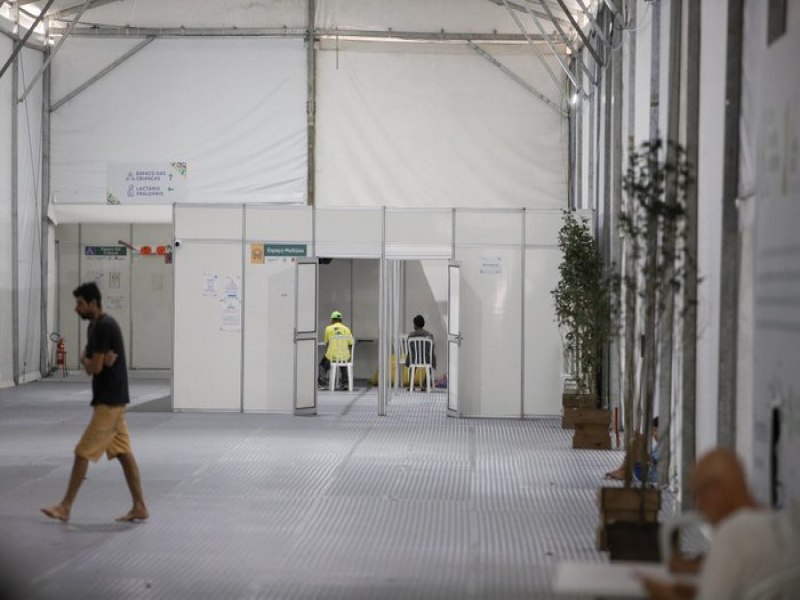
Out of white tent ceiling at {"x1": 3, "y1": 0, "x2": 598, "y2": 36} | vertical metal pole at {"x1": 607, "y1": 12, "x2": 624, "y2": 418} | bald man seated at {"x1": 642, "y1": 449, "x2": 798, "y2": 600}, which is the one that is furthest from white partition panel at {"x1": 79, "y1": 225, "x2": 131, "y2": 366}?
bald man seated at {"x1": 642, "y1": 449, "x2": 798, "y2": 600}

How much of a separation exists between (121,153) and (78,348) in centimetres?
412

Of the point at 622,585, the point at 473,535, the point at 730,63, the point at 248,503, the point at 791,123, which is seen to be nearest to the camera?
the point at 622,585

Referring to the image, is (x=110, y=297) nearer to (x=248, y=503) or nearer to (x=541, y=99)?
(x=541, y=99)

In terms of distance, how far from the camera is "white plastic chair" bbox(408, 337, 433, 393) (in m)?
21.4

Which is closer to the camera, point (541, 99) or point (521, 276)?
point (521, 276)

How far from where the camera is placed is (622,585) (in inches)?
185

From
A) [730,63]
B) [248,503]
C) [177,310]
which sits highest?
[730,63]

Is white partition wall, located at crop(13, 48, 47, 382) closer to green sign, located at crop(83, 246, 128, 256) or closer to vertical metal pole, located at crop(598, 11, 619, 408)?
green sign, located at crop(83, 246, 128, 256)

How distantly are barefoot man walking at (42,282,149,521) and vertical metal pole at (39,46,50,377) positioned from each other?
46.4ft

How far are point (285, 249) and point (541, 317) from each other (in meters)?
3.35

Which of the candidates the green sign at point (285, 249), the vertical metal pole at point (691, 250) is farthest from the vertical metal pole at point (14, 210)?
the vertical metal pole at point (691, 250)

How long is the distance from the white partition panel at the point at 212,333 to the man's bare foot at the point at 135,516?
8478 mm

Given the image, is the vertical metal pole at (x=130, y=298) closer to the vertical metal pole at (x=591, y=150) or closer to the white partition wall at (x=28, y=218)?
the white partition wall at (x=28, y=218)

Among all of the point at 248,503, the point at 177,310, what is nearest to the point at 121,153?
the point at 177,310
